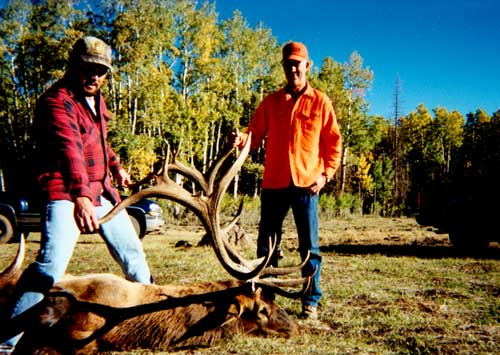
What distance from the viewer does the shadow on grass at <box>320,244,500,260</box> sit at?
314 inches

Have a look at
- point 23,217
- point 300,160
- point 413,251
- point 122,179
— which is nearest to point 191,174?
point 122,179

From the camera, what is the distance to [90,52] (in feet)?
8.68

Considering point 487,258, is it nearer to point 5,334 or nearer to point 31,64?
point 5,334

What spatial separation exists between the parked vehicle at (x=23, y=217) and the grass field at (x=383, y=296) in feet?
2.13

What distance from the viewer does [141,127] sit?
2614 cm

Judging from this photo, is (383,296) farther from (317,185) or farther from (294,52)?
(294,52)

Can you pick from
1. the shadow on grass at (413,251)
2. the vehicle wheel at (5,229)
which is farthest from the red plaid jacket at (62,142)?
the vehicle wheel at (5,229)

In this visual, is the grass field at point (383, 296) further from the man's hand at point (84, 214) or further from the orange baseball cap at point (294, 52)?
the orange baseball cap at point (294, 52)

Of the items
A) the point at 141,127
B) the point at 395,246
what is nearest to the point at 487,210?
the point at 395,246

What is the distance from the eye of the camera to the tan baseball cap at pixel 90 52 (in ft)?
8.68

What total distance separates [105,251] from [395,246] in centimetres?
665

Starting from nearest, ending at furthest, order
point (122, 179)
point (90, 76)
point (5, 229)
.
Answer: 1. point (90, 76)
2. point (122, 179)
3. point (5, 229)

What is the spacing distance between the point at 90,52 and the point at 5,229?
356 inches

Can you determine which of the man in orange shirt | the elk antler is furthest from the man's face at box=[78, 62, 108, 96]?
the man in orange shirt
